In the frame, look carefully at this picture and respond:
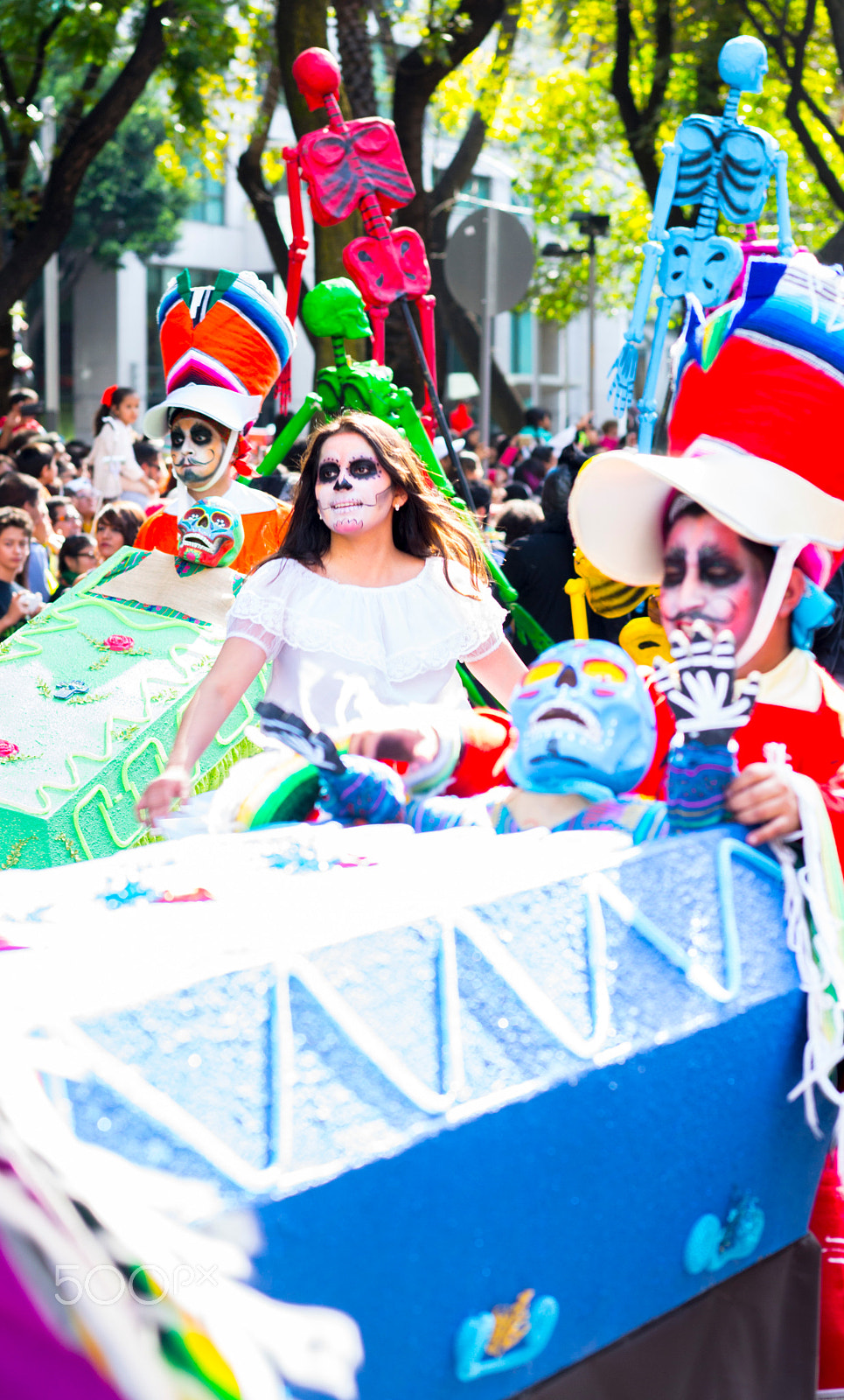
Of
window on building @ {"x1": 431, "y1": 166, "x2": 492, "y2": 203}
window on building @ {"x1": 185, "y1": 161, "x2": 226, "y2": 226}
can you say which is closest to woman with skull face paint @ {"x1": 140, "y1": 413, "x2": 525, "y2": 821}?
window on building @ {"x1": 431, "y1": 166, "x2": 492, "y2": 203}

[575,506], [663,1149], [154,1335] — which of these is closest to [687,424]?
[575,506]

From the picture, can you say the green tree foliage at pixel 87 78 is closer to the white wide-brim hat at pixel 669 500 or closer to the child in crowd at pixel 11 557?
the child in crowd at pixel 11 557

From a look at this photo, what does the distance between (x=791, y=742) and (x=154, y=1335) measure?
1282 millimetres

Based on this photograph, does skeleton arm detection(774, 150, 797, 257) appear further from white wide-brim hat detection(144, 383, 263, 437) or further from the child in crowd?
the child in crowd

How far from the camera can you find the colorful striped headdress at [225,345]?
4.73 m

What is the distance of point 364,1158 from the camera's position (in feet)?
4.88

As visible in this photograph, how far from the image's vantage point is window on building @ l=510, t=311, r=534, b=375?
43312 millimetres

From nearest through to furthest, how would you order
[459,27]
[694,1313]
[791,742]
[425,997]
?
[425,997] < [694,1313] < [791,742] < [459,27]

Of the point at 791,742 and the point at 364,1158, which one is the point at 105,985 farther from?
the point at 791,742

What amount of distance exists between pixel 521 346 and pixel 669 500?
1696 inches

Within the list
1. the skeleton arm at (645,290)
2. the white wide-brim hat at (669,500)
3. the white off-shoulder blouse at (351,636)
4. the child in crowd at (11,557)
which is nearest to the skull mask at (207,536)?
the skeleton arm at (645,290)

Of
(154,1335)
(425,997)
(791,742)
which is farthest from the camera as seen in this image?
(791,742)

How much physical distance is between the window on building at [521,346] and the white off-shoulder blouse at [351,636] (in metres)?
41.0

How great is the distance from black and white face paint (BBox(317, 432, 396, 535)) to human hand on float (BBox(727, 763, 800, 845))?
1.17 metres
